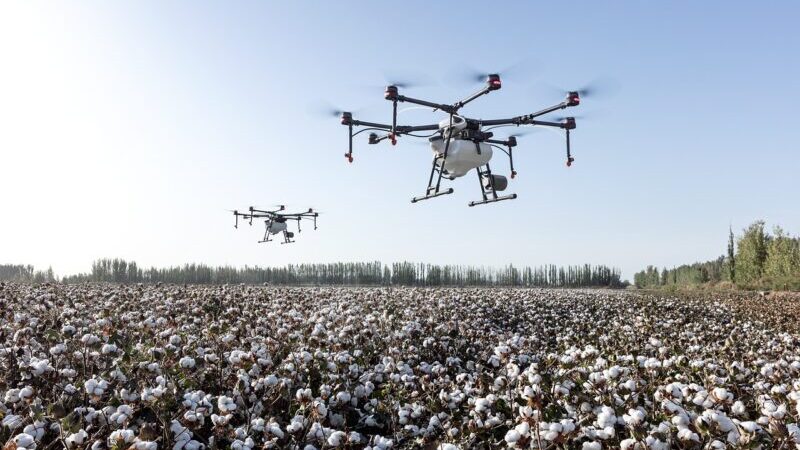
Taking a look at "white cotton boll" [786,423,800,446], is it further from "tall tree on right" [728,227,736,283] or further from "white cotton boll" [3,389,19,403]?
"tall tree on right" [728,227,736,283]

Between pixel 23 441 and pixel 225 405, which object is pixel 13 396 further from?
pixel 225 405

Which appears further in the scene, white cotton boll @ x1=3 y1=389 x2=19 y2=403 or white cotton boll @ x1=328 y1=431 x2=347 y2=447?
white cotton boll @ x1=3 y1=389 x2=19 y2=403

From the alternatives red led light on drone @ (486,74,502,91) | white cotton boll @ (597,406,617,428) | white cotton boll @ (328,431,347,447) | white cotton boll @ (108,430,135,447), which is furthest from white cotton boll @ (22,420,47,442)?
red led light on drone @ (486,74,502,91)

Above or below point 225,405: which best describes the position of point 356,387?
below

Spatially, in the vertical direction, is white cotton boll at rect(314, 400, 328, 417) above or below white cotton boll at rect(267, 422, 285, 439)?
above

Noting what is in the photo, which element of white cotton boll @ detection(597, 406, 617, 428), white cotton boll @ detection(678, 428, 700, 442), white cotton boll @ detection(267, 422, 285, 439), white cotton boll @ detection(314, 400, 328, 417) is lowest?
white cotton boll @ detection(267, 422, 285, 439)

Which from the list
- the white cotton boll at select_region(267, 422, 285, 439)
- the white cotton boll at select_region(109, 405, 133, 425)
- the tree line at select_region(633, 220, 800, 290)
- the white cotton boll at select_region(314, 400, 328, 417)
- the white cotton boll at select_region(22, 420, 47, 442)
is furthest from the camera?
the tree line at select_region(633, 220, 800, 290)

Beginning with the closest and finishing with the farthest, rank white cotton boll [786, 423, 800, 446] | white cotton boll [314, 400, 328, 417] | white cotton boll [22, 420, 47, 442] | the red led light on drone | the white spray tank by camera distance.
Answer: white cotton boll [786, 423, 800, 446]
white cotton boll [22, 420, 47, 442]
white cotton boll [314, 400, 328, 417]
the red led light on drone
the white spray tank

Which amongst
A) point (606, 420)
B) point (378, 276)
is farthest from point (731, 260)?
point (606, 420)

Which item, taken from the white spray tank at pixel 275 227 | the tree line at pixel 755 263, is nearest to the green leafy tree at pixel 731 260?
Answer: the tree line at pixel 755 263

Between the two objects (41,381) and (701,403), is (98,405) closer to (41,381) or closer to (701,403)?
(41,381)
